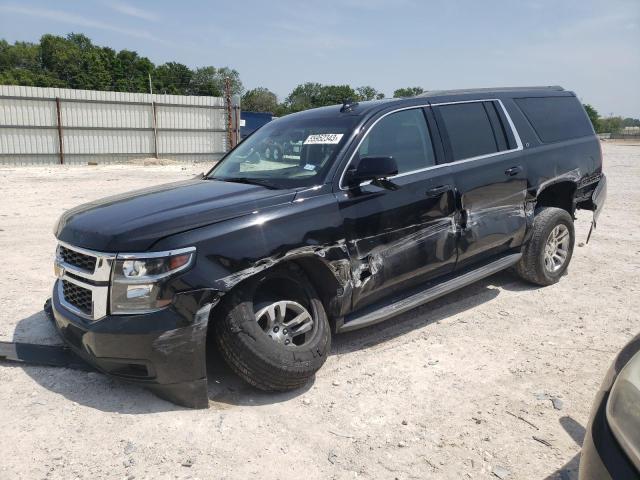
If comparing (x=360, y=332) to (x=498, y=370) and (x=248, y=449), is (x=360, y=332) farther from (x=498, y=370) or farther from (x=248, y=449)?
(x=248, y=449)

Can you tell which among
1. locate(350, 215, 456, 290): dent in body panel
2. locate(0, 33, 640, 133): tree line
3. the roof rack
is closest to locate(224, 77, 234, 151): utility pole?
the roof rack

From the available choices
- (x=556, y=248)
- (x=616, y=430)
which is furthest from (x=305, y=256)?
(x=556, y=248)

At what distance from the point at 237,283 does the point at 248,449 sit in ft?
3.00

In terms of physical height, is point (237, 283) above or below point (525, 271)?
above

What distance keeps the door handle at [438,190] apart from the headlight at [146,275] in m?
1.99

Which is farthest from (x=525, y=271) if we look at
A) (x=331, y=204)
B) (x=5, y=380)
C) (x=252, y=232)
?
(x=5, y=380)

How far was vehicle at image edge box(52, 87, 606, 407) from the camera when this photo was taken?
291cm

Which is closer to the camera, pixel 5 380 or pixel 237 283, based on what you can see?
pixel 237 283

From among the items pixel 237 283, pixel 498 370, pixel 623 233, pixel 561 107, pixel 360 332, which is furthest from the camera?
pixel 623 233

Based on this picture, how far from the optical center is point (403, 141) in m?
4.12

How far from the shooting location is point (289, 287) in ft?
11.1

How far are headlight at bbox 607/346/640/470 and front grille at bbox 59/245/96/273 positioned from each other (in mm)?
2661

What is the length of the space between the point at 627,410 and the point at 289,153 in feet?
9.89

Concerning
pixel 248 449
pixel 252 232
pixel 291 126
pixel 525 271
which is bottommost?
pixel 248 449
